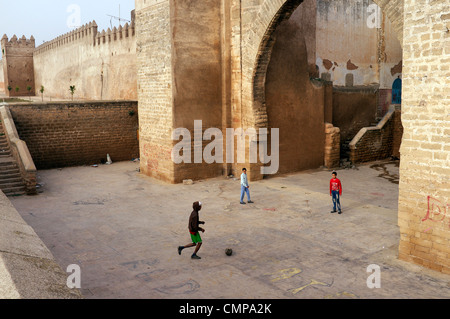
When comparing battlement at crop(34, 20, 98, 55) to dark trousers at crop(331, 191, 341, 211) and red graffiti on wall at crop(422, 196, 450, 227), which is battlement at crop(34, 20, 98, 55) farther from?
red graffiti on wall at crop(422, 196, 450, 227)

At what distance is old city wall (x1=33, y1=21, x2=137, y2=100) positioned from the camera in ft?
73.2

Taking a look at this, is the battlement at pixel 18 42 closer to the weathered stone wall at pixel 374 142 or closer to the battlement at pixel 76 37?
the battlement at pixel 76 37

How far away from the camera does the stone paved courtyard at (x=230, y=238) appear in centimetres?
670

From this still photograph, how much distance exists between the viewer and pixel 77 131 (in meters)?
17.6

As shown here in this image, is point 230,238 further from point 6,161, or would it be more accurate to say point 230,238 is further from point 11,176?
point 6,161

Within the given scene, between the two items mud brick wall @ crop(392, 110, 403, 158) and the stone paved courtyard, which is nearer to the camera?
the stone paved courtyard

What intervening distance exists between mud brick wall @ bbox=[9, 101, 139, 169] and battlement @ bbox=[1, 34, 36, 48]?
26824mm

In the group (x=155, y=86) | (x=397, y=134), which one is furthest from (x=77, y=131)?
(x=397, y=134)

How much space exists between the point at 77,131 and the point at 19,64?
92.3 ft

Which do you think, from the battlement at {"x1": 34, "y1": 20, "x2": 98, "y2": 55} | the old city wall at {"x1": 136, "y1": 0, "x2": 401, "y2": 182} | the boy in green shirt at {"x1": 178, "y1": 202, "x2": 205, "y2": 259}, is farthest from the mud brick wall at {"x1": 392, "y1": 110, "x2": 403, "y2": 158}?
the battlement at {"x1": 34, "y1": 20, "x2": 98, "y2": 55}

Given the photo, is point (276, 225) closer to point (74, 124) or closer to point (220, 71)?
point (220, 71)

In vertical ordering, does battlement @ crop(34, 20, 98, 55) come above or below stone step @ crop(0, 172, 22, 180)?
above

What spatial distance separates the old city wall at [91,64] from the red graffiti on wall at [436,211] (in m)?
16.9
